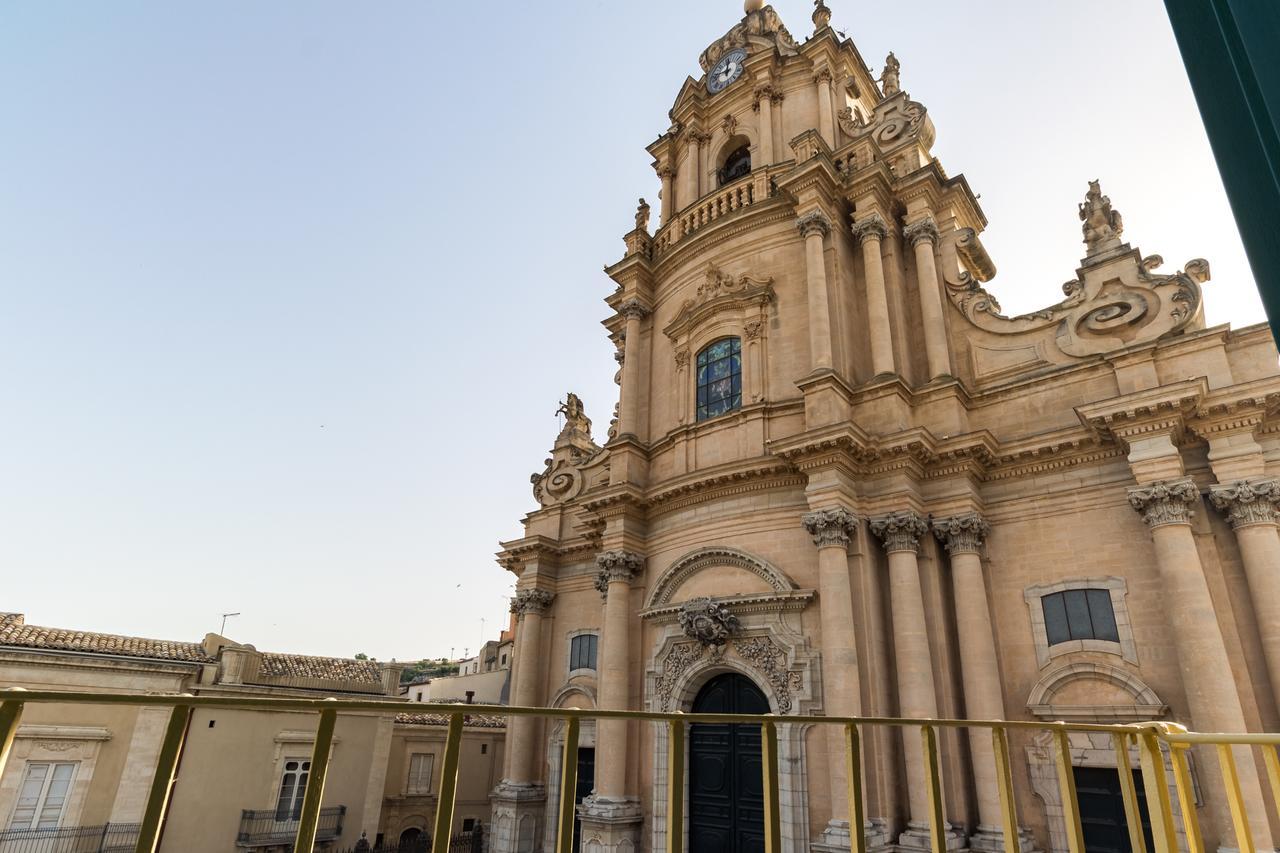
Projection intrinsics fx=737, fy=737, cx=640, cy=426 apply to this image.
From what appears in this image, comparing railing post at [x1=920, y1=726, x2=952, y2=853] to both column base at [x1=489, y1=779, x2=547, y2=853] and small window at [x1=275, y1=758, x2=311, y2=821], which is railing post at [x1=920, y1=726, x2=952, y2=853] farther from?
small window at [x1=275, y1=758, x2=311, y2=821]

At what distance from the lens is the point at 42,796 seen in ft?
56.0

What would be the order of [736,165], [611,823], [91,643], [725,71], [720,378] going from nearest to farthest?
[611,823]
[720,378]
[91,643]
[736,165]
[725,71]

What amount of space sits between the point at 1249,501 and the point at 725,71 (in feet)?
55.7

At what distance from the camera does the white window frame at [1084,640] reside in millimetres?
11055

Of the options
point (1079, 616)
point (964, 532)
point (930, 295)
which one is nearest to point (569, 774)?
point (964, 532)

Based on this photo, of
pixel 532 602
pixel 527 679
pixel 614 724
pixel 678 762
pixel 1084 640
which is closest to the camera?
pixel 678 762

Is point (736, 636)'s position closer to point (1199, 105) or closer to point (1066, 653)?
point (1066, 653)

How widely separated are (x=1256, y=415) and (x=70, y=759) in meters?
24.8

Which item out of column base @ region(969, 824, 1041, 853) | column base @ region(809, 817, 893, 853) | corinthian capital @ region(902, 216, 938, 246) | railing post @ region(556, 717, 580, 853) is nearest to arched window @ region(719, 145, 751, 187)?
corinthian capital @ region(902, 216, 938, 246)

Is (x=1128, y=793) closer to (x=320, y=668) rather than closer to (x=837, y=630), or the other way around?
(x=837, y=630)

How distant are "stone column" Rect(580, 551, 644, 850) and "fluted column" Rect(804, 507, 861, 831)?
429 centimetres

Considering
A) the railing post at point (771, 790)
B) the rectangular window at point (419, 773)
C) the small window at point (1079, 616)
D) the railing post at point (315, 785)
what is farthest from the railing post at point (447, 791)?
the rectangular window at point (419, 773)

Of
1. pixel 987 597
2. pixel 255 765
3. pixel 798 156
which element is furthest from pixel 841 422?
pixel 255 765

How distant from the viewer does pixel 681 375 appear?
1727 centimetres
